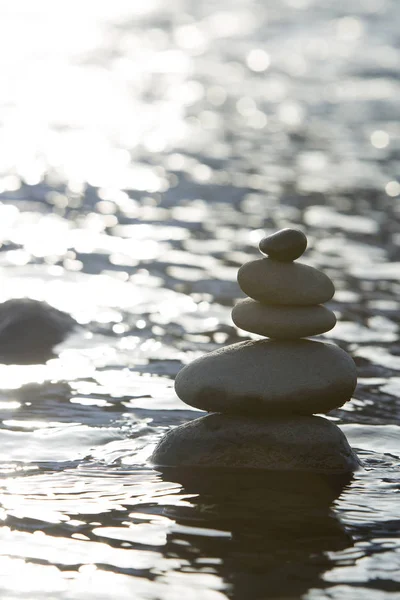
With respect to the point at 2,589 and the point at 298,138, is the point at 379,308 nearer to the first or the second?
the point at 2,589

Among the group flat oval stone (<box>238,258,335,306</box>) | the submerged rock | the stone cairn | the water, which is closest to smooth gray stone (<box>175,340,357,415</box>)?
the stone cairn

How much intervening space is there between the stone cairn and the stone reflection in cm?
13

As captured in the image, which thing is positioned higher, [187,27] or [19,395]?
[187,27]

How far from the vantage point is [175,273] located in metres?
11.2

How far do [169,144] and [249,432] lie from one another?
11.0 m

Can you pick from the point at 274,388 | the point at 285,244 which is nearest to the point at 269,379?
the point at 274,388

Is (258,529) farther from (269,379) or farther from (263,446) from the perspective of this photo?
(269,379)

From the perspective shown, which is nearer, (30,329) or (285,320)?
(285,320)

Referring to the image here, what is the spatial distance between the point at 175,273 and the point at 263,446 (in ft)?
16.2

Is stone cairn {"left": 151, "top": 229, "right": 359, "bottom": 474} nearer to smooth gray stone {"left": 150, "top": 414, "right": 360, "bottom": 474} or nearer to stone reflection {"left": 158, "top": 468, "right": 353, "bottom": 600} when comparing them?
smooth gray stone {"left": 150, "top": 414, "right": 360, "bottom": 474}

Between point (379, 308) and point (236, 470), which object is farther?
point (379, 308)

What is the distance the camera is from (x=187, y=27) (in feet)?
96.0

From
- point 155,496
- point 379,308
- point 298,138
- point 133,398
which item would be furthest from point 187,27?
point 155,496

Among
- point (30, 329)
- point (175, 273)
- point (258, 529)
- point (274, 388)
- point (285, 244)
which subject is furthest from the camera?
point (175, 273)
